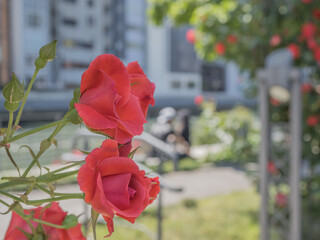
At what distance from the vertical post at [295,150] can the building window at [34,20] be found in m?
20.8

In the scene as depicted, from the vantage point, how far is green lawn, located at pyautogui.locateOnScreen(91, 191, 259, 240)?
9.75 feet

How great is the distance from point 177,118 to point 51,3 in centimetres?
1870

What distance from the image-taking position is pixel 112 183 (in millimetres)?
232

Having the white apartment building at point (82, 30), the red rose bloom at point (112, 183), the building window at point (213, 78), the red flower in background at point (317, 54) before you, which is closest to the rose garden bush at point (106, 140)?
the red rose bloom at point (112, 183)

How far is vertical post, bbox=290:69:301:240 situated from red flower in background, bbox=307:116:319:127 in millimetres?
757

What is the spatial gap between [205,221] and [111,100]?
3292mm

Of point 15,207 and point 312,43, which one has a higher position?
point 312,43

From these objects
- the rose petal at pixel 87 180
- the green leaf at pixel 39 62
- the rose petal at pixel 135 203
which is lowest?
the rose petal at pixel 135 203

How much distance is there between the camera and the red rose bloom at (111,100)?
243 mm

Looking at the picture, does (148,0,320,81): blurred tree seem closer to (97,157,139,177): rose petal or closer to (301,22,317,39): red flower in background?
(301,22,317,39): red flower in background

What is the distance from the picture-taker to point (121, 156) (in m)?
0.25

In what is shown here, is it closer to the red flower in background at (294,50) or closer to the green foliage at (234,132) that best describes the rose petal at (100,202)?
the red flower in background at (294,50)

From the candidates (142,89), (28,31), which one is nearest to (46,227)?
(142,89)

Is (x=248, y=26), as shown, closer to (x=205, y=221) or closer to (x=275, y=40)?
(x=275, y=40)
